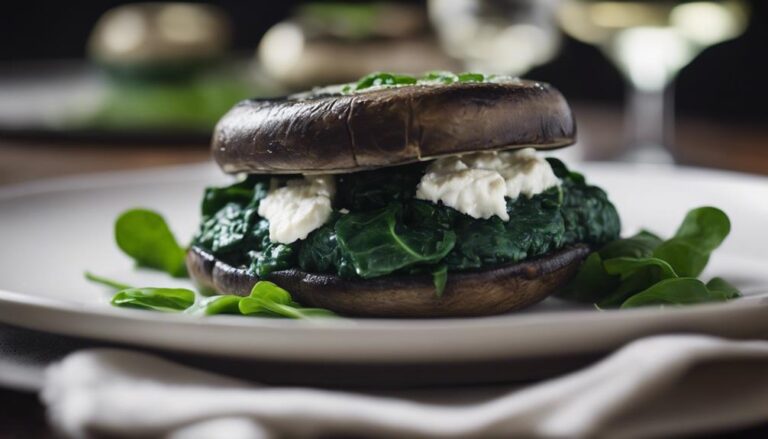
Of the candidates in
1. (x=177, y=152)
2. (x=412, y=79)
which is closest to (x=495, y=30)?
(x=177, y=152)

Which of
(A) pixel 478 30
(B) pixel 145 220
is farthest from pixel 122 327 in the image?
(A) pixel 478 30

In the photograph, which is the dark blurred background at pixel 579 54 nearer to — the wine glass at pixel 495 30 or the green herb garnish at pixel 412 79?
the wine glass at pixel 495 30

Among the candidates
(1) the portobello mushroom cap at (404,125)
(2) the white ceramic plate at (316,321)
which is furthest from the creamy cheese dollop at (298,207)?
(2) the white ceramic plate at (316,321)

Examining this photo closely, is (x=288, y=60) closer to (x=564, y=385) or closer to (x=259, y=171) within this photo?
(x=259, y=171)

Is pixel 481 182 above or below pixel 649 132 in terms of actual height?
above

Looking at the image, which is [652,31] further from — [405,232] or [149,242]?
[405,232]

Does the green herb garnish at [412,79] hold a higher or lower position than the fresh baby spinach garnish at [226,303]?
higher

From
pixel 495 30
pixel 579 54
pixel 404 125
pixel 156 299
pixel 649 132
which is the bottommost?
pixel 579 54
